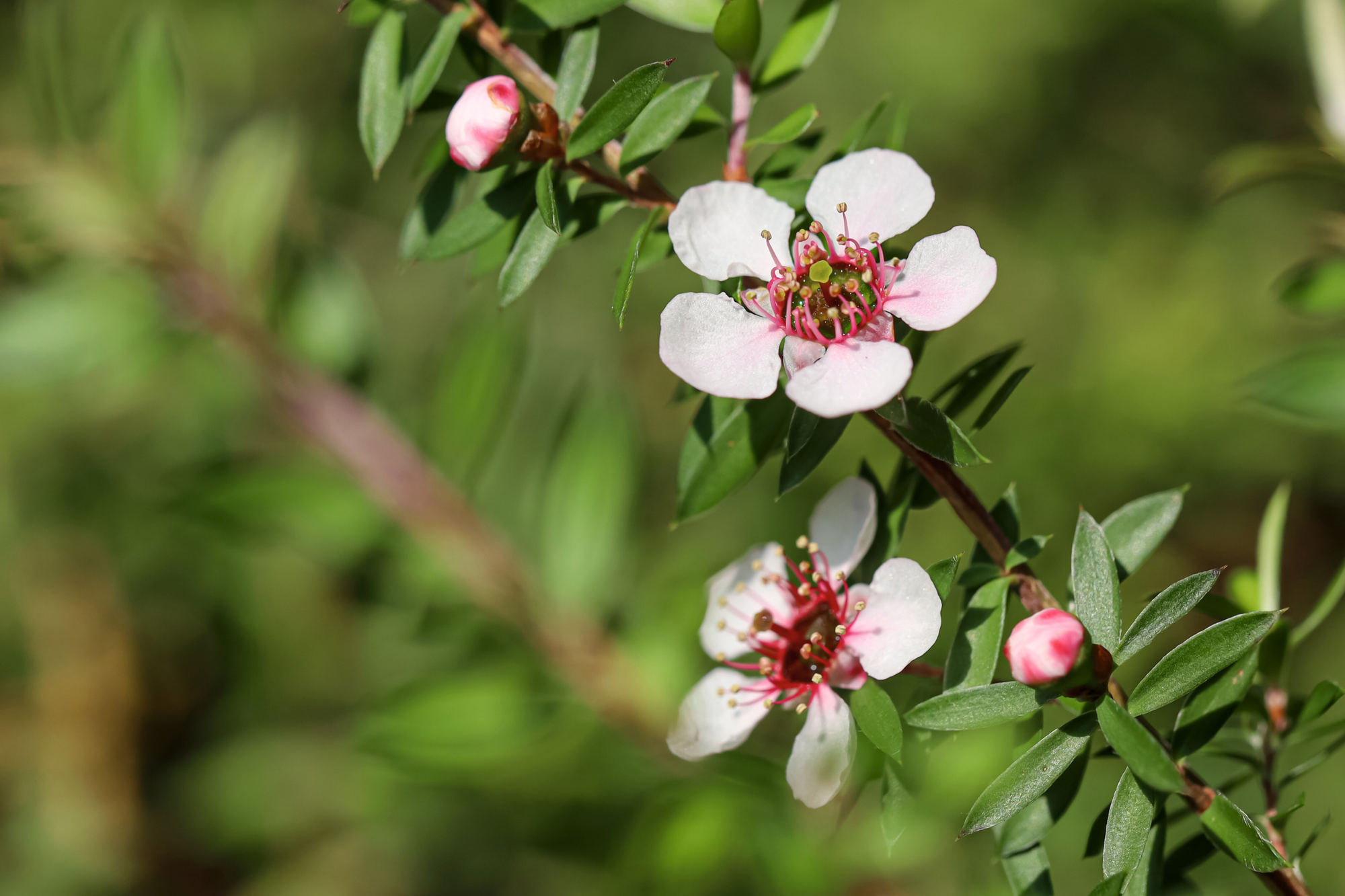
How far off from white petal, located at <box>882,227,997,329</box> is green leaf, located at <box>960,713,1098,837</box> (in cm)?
26

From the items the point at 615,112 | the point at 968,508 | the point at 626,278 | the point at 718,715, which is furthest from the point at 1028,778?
the point at 615,112

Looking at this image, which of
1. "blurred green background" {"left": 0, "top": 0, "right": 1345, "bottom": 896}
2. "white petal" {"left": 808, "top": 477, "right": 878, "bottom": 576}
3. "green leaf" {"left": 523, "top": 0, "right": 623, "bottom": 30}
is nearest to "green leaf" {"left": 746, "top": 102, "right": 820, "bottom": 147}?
"green leaf" {"left": 523, "top": 0, "right": 623, "bottom": 30}

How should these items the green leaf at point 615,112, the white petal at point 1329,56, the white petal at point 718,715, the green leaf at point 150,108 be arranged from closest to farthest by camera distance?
the green leaf at point 615,112, the white petal at point 718,715, the white petal at point 1329,56, the green leaf at point 150,108

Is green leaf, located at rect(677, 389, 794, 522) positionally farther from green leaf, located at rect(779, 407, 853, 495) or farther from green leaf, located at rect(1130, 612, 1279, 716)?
green leaf, located at rect(1130, 612, 1279, 716)

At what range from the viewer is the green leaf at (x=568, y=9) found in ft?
2.27

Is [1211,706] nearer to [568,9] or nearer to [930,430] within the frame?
[930,430]

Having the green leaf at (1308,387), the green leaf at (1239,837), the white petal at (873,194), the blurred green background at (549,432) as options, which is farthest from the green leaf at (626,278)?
the blurred green background at (549,432)

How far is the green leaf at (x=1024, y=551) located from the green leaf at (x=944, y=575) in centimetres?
4

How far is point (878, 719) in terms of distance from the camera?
61cm

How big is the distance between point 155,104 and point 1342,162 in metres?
1.29

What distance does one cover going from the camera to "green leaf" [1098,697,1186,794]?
53cm

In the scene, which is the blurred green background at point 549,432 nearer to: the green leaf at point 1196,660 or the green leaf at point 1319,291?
the green leaf at point 1319,291

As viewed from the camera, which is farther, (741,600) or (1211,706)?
(741,600)

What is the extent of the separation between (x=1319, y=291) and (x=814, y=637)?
547mm
